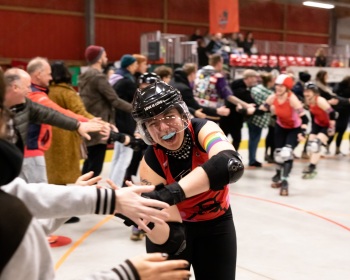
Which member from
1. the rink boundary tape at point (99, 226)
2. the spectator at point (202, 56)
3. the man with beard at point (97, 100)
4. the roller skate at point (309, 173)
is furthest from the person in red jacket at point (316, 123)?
the spectator at point (202, 56)

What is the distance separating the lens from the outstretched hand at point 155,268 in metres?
1.19

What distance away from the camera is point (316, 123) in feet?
24.7

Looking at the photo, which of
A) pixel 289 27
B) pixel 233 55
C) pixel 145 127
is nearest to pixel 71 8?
pixel 233 55

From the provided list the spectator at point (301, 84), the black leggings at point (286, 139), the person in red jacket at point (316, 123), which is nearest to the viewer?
the black leggings at point (286, 139)

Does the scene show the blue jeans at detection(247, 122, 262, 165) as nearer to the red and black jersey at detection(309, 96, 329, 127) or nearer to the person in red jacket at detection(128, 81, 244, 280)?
the red and black jersey at detection(309, 96, 329, 127)

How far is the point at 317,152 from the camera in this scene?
285 inches

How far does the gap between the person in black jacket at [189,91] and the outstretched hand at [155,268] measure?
503 centimetres

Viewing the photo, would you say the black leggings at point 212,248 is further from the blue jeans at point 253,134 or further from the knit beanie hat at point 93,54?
the blue jeans at point 253,134

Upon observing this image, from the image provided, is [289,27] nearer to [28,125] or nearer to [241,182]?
[241,182]

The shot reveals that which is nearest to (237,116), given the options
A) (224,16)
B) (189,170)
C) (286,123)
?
(286,123)

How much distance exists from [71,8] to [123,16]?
201 cm

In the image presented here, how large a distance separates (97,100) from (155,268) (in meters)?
4.30

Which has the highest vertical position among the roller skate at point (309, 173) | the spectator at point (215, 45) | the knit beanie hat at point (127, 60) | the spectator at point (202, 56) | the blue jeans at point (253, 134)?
the spectator at point (215, 45)

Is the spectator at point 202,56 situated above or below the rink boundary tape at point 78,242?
above
